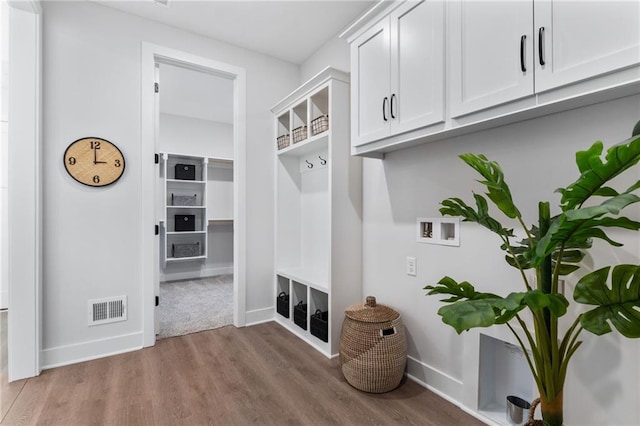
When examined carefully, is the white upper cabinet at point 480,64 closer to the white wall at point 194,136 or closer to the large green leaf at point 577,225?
the large green leaf at point 577,225

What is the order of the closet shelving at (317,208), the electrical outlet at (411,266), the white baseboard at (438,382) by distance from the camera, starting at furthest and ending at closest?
the closet shelving at (317,208) < the electrical outlet at (411,266) < the white baseboard at (438,382)

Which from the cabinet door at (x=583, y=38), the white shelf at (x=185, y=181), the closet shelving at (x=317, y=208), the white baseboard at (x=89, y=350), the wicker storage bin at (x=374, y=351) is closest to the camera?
the cabinet door at (x=583, y=38)

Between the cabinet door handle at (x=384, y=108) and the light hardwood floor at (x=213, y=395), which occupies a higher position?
the cabinet door handle at (x=384, y=108)

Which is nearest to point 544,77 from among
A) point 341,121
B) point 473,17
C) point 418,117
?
point 473,17

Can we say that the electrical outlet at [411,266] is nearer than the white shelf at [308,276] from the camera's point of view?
Yes

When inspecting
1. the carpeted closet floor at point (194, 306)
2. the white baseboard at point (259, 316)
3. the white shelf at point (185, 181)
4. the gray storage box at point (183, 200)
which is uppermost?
the white shelf at point (185, 181)

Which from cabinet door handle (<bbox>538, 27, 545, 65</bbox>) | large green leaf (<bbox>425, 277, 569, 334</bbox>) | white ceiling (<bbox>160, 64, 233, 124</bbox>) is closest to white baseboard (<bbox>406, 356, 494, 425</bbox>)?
large green leaf (<bbox>425, 277, 569, 334</bbox>)

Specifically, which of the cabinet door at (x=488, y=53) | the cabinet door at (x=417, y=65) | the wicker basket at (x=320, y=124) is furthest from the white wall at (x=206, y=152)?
the cabinet door at (x=488, y=53)

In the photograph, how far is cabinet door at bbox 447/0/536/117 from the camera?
4.41 feet

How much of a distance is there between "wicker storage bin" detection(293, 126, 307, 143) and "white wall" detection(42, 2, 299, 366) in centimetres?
133

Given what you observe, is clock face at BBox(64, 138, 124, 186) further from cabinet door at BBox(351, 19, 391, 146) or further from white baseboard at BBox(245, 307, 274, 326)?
cabinet door at BBox(351, 19, 391, 146)

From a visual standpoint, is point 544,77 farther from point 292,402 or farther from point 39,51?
point 39,51

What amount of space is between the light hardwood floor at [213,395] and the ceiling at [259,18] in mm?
2898

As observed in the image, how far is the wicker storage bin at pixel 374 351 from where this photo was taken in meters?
2.03
